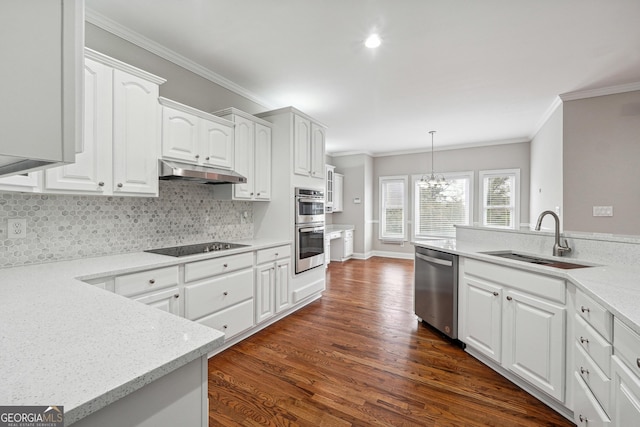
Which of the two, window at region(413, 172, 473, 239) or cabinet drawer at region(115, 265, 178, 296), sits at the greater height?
window at region(413, 172, 473, 239)

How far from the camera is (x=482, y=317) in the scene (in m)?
2.27

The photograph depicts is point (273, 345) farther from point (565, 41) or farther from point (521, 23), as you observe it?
point (565, 41)

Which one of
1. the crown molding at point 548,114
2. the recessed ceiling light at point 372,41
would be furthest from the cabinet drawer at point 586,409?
the crown molding at point 548,114

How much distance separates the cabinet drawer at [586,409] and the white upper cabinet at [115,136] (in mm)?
2949

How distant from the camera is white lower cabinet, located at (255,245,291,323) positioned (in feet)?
9.49

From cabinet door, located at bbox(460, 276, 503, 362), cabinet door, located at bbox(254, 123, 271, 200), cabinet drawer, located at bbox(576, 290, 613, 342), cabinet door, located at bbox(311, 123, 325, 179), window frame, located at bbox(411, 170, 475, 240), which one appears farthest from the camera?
window frame, located at bbox(411, 170, 475, 240)

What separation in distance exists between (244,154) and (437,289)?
2.42 m

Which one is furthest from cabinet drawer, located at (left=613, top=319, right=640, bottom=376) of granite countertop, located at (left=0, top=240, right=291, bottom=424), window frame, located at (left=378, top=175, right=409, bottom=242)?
window frame, located at (left=378, top=175, right=409, bottom=242)

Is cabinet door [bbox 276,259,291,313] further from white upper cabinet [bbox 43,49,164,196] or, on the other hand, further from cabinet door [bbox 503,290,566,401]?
cabinet door [bbox 503,290,566,401]

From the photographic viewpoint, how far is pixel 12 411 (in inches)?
20.1

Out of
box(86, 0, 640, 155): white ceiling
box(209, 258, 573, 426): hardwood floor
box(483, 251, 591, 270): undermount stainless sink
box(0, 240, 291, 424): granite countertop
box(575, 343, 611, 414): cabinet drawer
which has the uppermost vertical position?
box(86, 0, 640, 155): white ceiling

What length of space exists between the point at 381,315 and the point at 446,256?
1172 millimetres

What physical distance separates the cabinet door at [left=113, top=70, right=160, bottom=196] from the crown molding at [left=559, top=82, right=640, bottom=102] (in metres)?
4.67

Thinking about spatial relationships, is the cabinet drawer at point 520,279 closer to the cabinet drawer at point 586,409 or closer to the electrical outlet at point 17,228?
the cabinet drawer at point 586,409
